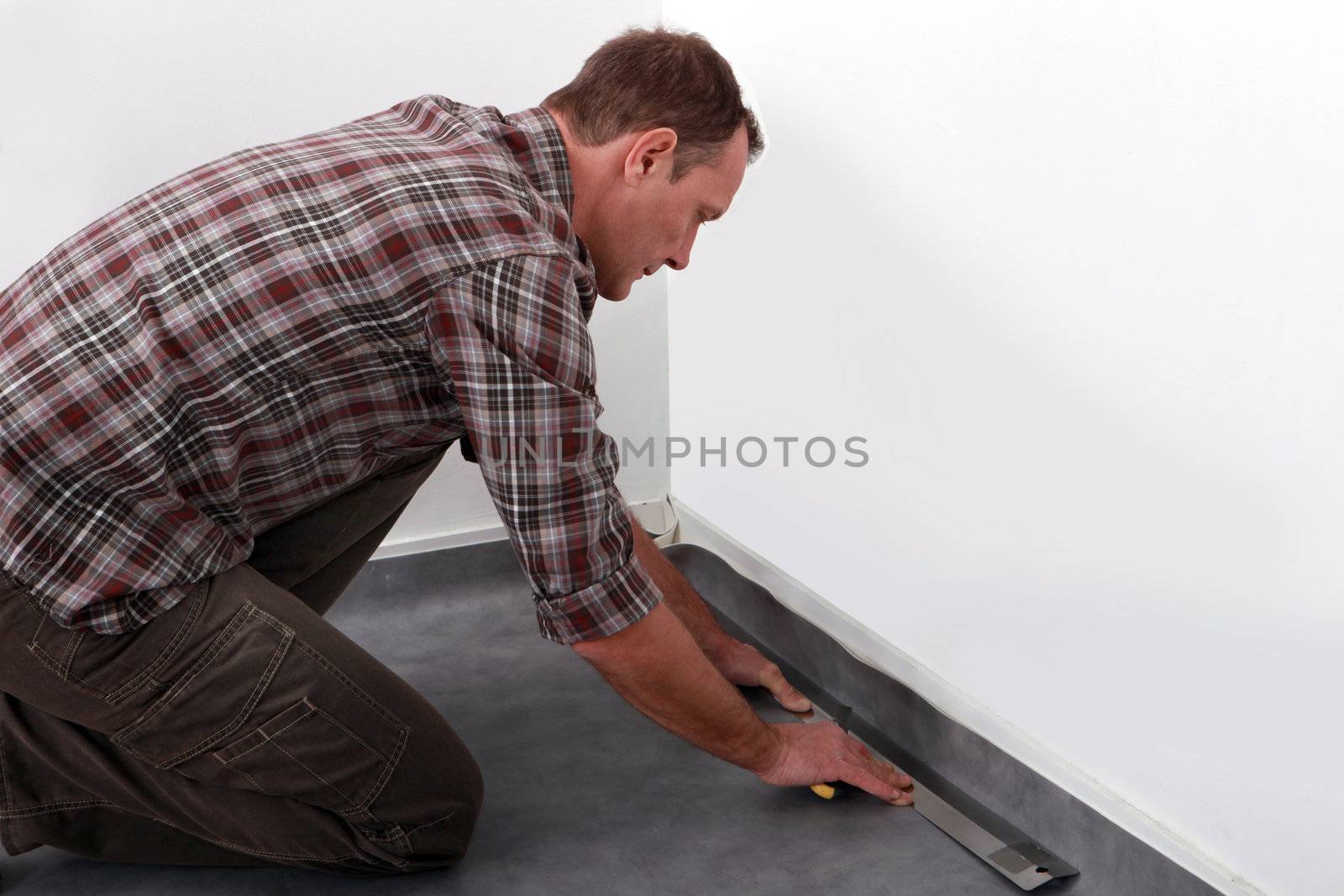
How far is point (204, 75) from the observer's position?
2066mm

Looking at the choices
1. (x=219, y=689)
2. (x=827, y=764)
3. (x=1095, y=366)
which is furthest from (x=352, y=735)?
(x=1095, y=366)

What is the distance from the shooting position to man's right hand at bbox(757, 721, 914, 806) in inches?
62.5

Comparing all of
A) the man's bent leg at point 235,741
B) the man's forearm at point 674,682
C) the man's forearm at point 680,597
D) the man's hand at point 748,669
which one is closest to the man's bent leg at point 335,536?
the man's bent leg at point 235,741

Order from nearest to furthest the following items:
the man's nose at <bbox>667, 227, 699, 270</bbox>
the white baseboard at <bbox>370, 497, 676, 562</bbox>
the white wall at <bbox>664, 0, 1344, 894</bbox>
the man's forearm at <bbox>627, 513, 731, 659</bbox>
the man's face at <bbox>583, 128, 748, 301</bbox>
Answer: the white wall at <bbox>664, 0, 1344, 894</bbox> < the man's face at <bbox>583, 128, 748, 301</bbox> < the man's nose at <bbox>667, 227, 699, 270</bbox> < the man's forearm at <bbox>627, 513, 731, 659</bbox> < the white baseboard at <bbox>370, 497, 676, 562</bbox>

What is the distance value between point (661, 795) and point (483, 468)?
71 centimetres

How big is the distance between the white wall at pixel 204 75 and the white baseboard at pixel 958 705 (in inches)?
39.7

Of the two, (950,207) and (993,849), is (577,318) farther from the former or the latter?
(993,849)

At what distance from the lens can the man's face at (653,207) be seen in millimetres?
1450

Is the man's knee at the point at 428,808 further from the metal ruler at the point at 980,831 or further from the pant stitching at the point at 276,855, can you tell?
the metal ruler at the point at 980,831

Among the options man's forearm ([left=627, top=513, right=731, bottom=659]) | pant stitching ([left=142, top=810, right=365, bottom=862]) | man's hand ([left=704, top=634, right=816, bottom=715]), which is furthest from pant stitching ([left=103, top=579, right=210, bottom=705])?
man's hand ([left=704, top=634, right=816, bottom=715])

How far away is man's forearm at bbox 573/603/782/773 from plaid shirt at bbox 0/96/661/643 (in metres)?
0.04

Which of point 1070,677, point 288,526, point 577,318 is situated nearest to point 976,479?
point 1070,677

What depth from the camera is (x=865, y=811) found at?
5.53ft

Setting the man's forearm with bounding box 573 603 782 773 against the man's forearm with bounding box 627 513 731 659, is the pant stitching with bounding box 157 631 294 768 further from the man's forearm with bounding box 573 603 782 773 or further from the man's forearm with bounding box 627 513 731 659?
the man's forearm with bounding box 627 513 731 659
